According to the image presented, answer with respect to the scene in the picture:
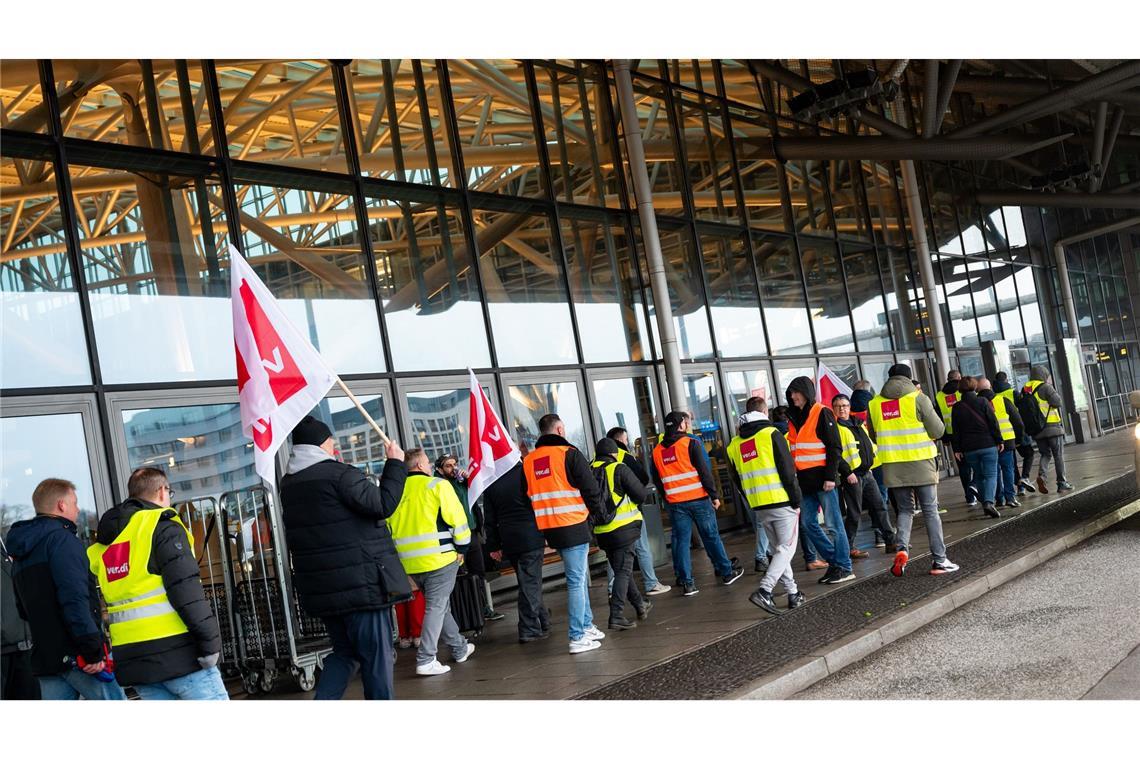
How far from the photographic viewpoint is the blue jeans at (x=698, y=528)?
37.6 feet

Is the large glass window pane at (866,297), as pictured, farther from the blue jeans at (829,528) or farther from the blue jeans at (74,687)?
the blue jeans at (74,687)

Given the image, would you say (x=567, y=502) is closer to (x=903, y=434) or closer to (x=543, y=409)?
(x=903, y=434)

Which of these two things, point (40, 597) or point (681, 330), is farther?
point (681, 330)

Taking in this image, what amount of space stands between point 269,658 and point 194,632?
3.31 metres

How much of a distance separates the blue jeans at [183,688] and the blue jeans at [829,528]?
641cm

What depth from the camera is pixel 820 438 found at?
34.9ft

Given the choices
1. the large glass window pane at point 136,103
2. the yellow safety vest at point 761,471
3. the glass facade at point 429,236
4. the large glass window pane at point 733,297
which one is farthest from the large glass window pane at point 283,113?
the large glass window pane at point 733,297

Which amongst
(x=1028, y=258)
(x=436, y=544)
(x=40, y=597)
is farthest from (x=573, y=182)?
(x=1028, y=258)

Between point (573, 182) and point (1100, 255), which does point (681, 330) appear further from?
point (1100, 255)

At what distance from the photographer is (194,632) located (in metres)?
5.66

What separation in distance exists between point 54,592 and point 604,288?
10678 millimetres

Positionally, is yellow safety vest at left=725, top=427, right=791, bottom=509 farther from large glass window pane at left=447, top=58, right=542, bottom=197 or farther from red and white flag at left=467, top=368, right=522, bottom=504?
large glass window pane at left=447, top=58, right=542, bottom=197

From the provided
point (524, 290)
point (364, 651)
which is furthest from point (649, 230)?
point (364, 651)

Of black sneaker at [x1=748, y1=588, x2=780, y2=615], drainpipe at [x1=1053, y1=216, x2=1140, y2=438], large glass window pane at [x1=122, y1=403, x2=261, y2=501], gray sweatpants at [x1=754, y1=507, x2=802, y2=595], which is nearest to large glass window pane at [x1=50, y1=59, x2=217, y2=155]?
large glass window pane at [x1=122, y1=403, x2=261, y2=501]
